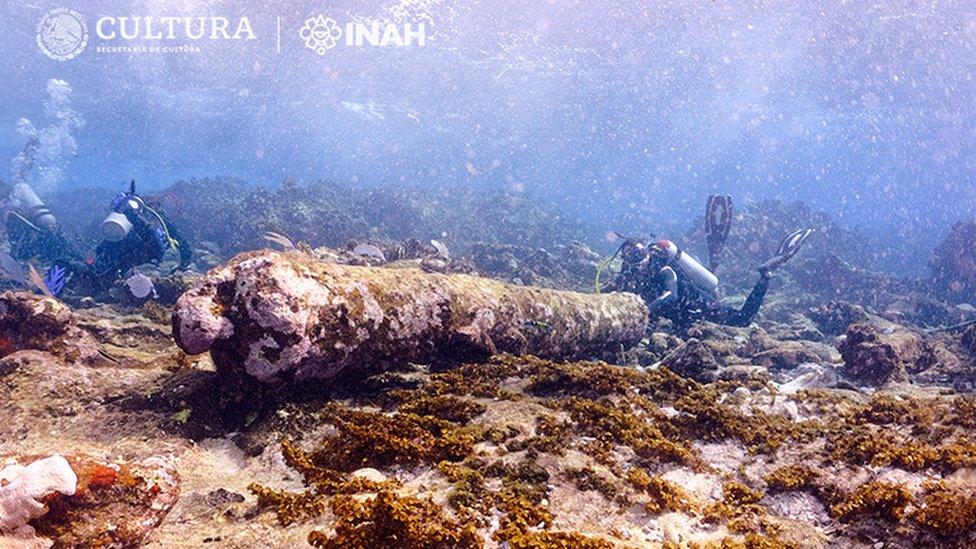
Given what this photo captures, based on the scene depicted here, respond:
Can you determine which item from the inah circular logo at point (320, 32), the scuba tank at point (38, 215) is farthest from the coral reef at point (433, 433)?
the inah circular logo at point (320, 32)

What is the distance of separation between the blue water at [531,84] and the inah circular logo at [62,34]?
78cm

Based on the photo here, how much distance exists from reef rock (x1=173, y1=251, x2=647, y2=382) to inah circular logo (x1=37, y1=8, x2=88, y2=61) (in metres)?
41.9

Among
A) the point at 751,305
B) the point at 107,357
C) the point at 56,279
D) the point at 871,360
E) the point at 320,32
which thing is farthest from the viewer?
the point at 320,32

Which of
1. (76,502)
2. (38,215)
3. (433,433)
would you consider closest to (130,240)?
(38,215)

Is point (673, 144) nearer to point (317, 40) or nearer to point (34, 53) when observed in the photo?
point (317, 40)

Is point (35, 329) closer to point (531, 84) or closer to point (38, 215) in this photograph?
point (38, 215)

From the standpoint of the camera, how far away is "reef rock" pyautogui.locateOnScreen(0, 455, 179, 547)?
2756 mm

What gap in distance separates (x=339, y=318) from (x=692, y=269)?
42.9 ft

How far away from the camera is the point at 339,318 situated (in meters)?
5.27

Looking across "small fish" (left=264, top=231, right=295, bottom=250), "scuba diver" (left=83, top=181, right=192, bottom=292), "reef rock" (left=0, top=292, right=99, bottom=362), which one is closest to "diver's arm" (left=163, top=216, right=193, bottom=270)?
"scuba diver" (left=83, top=181, right=192, bottom=292)

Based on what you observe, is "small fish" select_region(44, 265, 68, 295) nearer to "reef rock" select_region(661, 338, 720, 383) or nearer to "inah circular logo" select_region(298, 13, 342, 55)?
"reef rock" select_region(661, 338, 720, 383)

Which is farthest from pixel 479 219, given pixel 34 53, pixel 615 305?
pixel 34 53

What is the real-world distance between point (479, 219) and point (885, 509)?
34.2m

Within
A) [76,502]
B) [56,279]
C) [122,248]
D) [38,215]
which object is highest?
[76,502]
